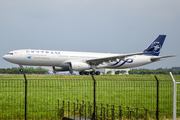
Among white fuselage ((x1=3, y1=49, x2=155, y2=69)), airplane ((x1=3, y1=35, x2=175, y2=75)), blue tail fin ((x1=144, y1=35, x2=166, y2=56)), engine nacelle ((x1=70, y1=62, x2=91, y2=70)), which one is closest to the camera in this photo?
white fuselage ((x1=3, y1=49, x2=155, y2=69))

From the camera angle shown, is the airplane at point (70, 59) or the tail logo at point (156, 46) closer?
the airplane at point (70, 59)

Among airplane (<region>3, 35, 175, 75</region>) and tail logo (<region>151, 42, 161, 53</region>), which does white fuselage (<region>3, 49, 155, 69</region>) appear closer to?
airplane (<region>3, 35, 175, 75</region>)

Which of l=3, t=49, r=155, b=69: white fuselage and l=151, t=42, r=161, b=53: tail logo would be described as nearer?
l=3, t=49, r=155, b=69: white fuselage

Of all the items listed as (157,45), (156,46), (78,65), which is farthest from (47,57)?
(157,45)

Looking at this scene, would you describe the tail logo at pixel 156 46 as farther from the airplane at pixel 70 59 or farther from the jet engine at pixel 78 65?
the jet engine at pixel 78 65

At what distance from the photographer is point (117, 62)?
38.5 meters

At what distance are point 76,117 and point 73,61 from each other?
24.5m

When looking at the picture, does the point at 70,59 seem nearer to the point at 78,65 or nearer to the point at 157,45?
the point at 78,65

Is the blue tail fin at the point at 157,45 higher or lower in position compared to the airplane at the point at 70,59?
higher

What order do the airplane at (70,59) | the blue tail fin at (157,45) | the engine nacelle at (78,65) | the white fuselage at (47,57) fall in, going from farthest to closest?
the blue tail fin at (157,45)
the engine nacelle at (78,65)
the airplane at (70,59)
the white fuselage at (47,57)

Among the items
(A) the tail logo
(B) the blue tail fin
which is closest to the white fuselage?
(B) the blue tail fin

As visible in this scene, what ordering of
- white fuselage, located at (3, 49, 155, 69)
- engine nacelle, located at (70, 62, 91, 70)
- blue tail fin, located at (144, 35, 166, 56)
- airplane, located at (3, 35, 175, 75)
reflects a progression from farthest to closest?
blue tail fin, located at (144, 35, 166, 56), engine nacelle, located at (70, 62, 91, 70), airplane, located at (3, 35, 175, 75), white fuselage, located at (3, 49, 155, 69)

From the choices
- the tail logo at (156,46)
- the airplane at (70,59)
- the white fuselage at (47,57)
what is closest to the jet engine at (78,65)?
the airplane at (70,59)

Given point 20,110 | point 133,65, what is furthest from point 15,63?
point 20,110
